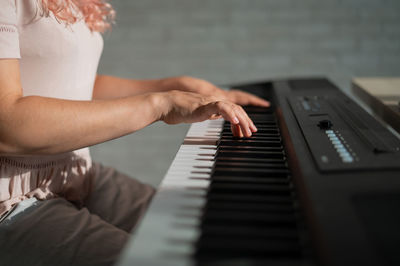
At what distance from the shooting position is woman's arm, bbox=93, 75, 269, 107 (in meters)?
1.18

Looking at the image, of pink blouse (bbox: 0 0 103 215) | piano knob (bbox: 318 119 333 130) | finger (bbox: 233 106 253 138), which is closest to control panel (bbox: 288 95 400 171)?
piano knob (bbox: 318 119 333 130)

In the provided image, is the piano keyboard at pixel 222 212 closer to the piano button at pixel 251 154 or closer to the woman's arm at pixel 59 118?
the piano button at pixel 251 154

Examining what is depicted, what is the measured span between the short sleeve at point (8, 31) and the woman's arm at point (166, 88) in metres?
0.55

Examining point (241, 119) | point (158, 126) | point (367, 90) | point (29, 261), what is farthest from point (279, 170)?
point (158, 126)

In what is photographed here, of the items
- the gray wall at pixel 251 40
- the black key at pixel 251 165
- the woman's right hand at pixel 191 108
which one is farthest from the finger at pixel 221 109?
the gray wall at pixel 251 40

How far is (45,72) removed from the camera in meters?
0.85

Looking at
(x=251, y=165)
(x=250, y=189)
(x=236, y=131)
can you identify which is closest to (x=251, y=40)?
(x=236, y=131)

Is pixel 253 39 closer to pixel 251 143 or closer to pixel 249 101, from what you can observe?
pixel 249 101

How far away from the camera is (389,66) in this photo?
2.46m

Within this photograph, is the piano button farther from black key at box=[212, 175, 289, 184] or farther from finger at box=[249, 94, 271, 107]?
finger at box=[249, 94, 271, 107]

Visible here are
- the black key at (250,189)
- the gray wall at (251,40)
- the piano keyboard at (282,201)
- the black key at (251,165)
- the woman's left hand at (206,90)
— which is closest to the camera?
the piano keyboard at (282,201)

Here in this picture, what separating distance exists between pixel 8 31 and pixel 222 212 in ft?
1.57

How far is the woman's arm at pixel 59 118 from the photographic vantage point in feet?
2.12

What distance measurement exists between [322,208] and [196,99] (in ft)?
1.28
